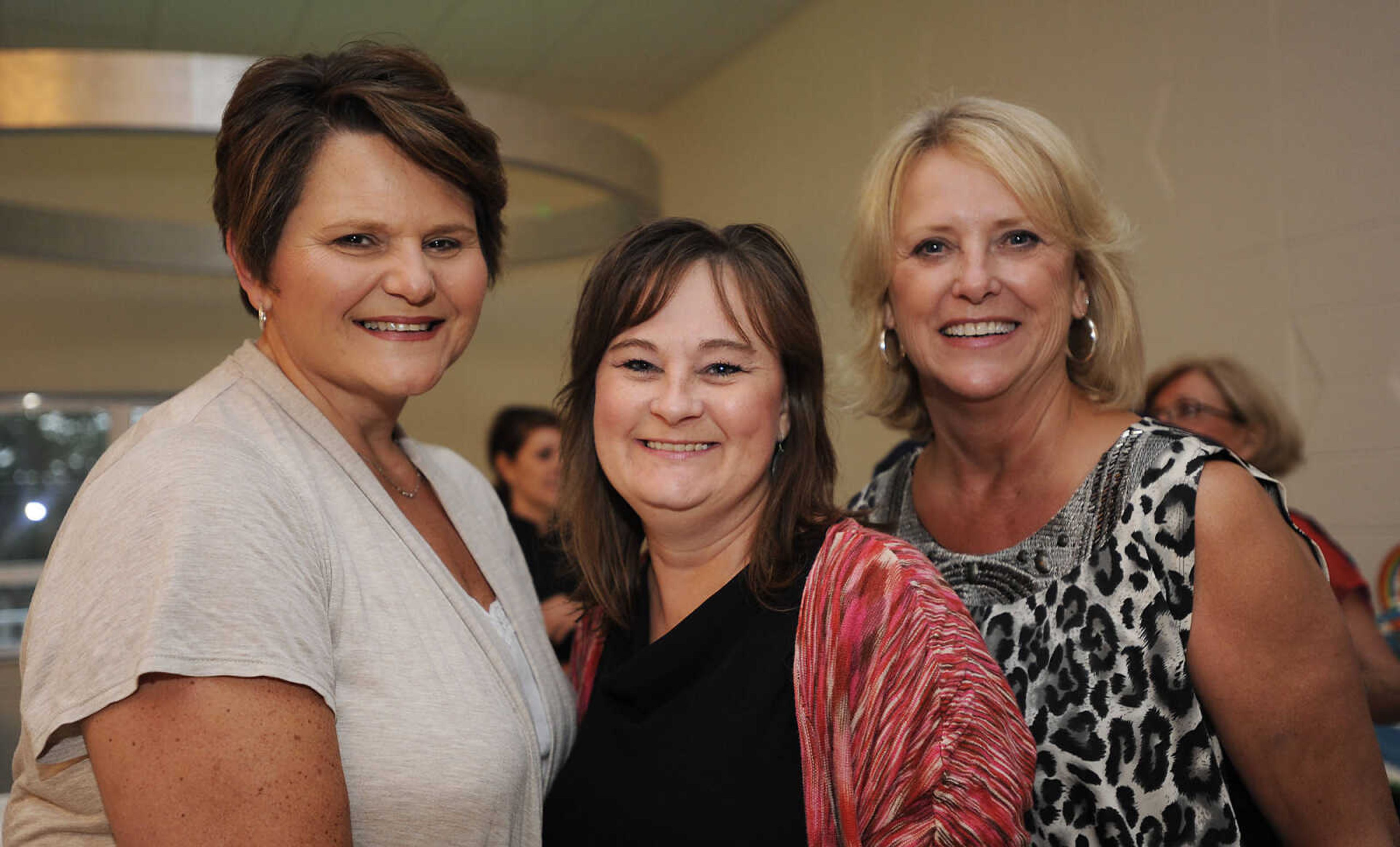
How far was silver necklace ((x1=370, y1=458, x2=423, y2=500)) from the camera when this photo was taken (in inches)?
70.6

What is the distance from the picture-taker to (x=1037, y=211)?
183 cm

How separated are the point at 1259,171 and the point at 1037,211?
261cm

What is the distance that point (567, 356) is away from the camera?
1864mm

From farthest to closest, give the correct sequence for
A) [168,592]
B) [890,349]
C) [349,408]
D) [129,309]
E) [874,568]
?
[129,309]
[890,349]
[349,408]
[874,568]
[168,592]

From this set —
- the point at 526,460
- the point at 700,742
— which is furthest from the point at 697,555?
the point at 526,460

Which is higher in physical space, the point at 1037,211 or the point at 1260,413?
the point at 1037,211

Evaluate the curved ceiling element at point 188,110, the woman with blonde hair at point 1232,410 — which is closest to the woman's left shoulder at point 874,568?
the curved ceiling element at point 188,110

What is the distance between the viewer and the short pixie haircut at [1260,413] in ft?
11.8

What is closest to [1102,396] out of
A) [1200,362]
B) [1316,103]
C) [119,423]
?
[1200,362]

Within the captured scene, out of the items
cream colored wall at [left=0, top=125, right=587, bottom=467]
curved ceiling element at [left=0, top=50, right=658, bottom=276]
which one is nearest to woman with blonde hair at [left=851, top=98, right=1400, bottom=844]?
curved ceiling element at [left=0, top=50, right=658, bottom=276]

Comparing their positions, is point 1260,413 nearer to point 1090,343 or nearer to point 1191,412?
point 1191,412

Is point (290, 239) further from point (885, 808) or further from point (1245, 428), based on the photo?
point (1245, 428)

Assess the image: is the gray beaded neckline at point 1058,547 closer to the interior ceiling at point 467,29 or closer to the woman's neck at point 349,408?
the woman's neck at point 349,408

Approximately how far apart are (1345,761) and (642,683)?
0.96 metres
